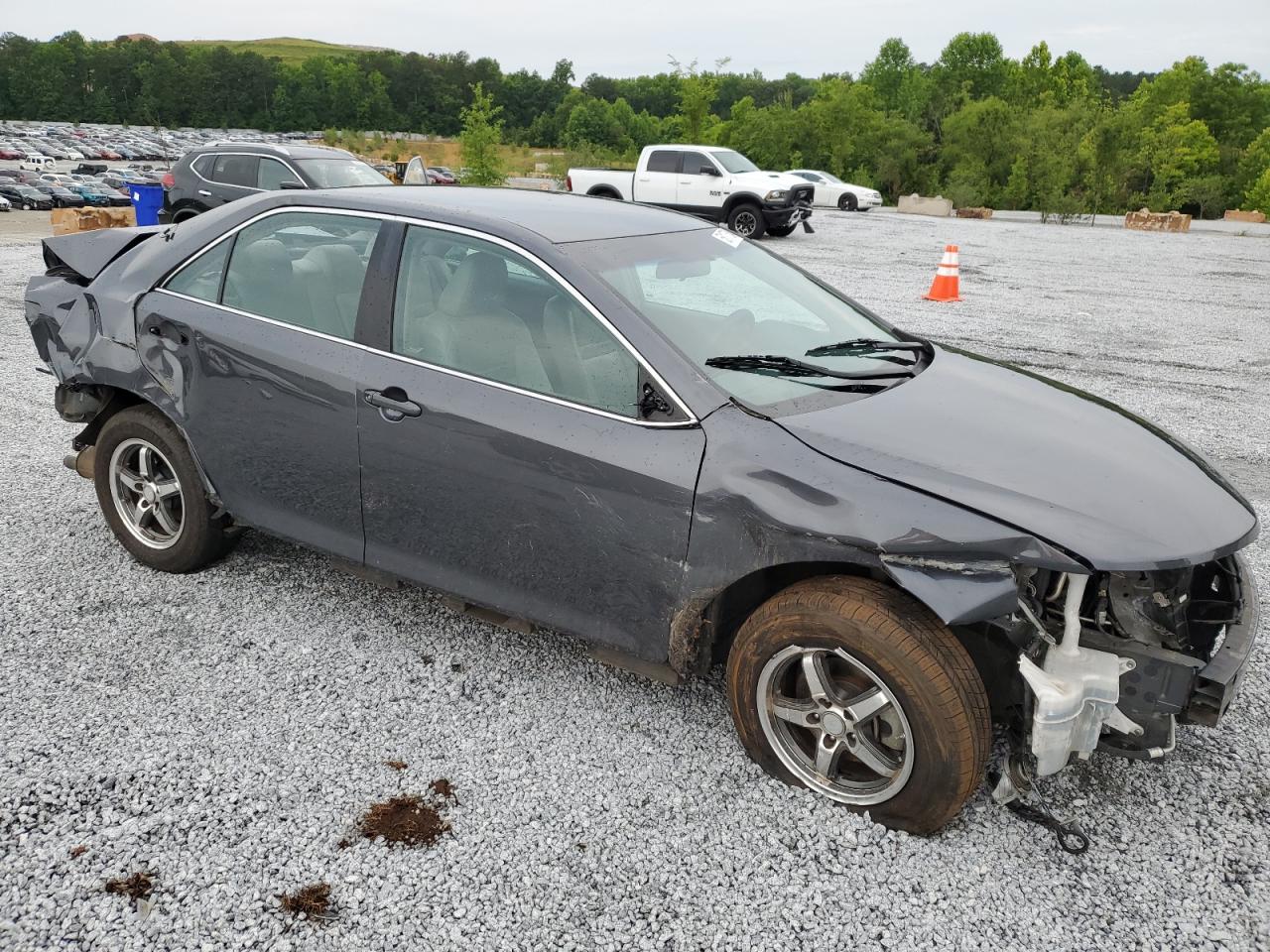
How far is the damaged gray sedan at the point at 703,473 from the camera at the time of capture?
8.55ft

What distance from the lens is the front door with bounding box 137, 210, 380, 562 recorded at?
355 cm

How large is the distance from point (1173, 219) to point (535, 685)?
31.9m

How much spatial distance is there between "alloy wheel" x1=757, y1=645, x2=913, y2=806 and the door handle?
148cm

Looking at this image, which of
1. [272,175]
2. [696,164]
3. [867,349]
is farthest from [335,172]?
[867,349]

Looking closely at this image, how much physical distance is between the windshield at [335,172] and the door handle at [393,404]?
11329 mm

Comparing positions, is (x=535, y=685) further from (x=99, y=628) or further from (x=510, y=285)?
(x=99, y=628)

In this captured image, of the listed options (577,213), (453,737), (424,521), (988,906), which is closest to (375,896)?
(453,737)

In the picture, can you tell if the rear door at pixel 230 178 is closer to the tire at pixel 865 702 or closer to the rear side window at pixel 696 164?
the rear side window at pixel 696 164

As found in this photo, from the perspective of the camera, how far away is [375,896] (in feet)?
8.33

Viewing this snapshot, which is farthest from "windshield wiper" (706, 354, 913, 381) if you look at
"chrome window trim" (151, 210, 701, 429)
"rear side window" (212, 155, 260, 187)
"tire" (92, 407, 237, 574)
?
"rear side window" (212, 155, 260, 187)

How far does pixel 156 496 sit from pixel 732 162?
1925 cm

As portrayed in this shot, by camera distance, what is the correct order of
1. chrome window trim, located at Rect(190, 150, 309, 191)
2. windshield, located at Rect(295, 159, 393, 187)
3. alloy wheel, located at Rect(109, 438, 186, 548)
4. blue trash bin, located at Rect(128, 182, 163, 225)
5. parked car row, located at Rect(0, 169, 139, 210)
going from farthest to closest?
1. parked car row, located at Rect(0, 169, 139, 210)
2. blue trash bin, located at Rect(128, 182, 163, 225)
3. windshield, located at Rect(295, 159, 393, 187)
4. chrome window trim, located at Rect(190, 150, 309, 191)
5. alloy wheel, located at Rect(109, 438, 186, 548)

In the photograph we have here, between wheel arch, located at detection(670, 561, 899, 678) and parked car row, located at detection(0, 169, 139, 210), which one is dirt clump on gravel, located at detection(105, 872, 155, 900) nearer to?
wheel arch, located at detection(670, 561, 899, 678)

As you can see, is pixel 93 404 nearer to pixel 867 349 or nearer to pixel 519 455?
pixel 519 455
